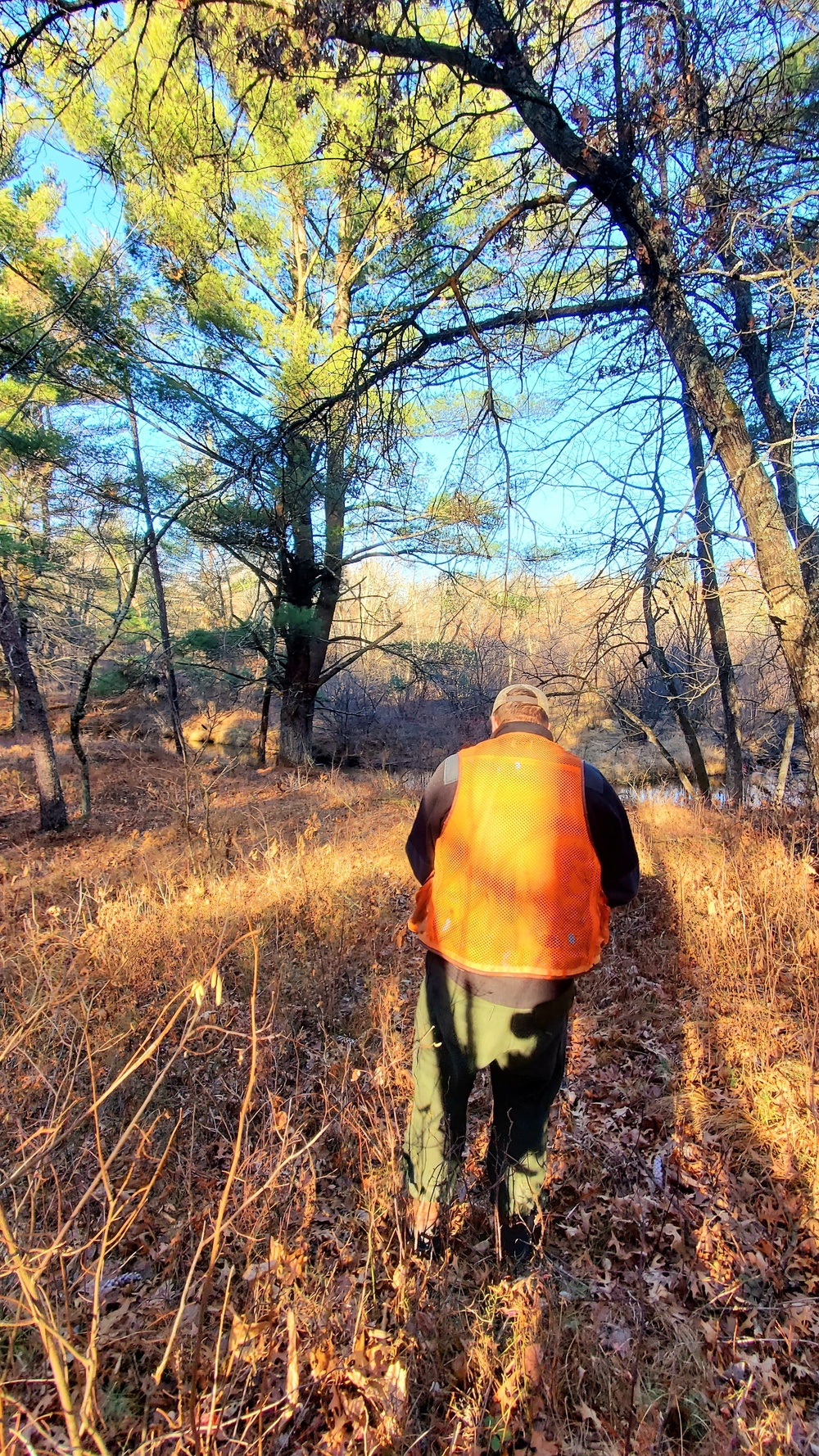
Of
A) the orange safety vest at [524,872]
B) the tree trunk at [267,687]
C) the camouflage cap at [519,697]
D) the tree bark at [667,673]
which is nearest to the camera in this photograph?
the orange safety vest at [524,872]

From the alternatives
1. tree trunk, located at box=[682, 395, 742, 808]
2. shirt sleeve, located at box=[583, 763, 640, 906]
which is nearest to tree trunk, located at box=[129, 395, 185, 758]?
tree trunk, located at box=[682, 395, 742, 808]

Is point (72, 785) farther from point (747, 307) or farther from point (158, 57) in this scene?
point (747, 307)

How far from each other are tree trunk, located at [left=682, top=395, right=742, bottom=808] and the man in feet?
10.7

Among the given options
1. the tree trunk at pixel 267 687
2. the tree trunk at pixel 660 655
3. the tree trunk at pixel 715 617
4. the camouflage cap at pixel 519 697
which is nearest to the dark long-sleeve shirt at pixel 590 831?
the camouflage cap at pixel 519 697

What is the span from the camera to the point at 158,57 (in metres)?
3.54

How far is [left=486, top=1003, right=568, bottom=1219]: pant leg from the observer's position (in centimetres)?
193

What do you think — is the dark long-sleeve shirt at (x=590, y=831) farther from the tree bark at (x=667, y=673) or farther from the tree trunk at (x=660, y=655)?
the tree bark at (x=667, y=673)

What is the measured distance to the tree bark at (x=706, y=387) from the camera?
3.19m

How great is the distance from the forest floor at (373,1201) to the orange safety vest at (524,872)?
75 cm

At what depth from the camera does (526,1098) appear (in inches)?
80.7

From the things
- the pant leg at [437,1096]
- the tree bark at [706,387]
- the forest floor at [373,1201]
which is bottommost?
the forest floor at [373,1201]

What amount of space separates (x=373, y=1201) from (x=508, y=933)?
1149 millimetres

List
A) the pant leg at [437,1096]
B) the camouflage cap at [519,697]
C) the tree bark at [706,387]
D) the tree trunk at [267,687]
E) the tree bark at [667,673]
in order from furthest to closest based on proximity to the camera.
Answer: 1. the tree trunk at [267,687]
2. the tree bark at [667,673]
3. the tree bark at [706,387]
4. the camouflage cap at [519,697]
5. the pant leg at [437,1096]

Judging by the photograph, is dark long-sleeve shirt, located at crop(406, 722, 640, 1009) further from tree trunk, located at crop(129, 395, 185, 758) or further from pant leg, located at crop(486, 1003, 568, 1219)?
tree trunk, located at crop(129, 395, 185, 758)
